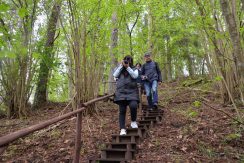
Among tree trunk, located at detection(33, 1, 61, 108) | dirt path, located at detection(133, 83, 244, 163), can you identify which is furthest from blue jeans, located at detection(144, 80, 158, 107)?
tree trunk, located at detection(33, 1, 61, 108)

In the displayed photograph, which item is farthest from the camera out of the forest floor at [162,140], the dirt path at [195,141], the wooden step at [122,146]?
the wooden step at [122,146]

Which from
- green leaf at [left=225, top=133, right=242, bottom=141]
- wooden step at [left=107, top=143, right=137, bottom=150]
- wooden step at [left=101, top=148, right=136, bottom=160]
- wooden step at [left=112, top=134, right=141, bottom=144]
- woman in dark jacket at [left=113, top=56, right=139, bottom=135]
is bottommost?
wooden step at [left=101, top=148, right=136, bottom=160]

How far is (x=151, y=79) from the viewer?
6.46 metres

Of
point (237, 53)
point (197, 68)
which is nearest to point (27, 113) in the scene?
point (237, 53)

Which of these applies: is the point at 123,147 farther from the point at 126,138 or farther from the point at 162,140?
the point at 162,140

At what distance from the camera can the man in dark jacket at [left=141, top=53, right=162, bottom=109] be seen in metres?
6.41

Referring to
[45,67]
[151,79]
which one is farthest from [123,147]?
[45,67]

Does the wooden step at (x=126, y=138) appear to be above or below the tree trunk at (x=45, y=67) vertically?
below

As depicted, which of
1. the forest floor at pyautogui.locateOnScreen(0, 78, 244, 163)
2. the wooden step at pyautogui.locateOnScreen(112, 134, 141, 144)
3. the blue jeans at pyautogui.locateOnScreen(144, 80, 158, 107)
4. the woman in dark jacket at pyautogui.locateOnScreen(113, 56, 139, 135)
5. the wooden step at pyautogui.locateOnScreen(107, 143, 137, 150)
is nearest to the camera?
the forest floor at pyautogui.locateOnScreen(0, 78, 244, 163)

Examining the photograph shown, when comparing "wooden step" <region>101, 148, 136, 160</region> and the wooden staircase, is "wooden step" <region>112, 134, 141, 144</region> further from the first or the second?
"wooden step" <region>101, 148, 136, 160</region>

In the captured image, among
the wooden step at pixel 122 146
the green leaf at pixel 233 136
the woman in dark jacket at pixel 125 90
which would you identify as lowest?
the wooden step at pixel 122 146

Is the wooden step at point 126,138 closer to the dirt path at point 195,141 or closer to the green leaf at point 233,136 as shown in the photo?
the dirt path at point 195,141

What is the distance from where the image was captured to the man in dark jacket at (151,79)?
641 centimetres

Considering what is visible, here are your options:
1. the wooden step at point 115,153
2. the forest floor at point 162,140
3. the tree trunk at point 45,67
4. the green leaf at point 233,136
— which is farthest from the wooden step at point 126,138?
the tree trunk at point 45,67
